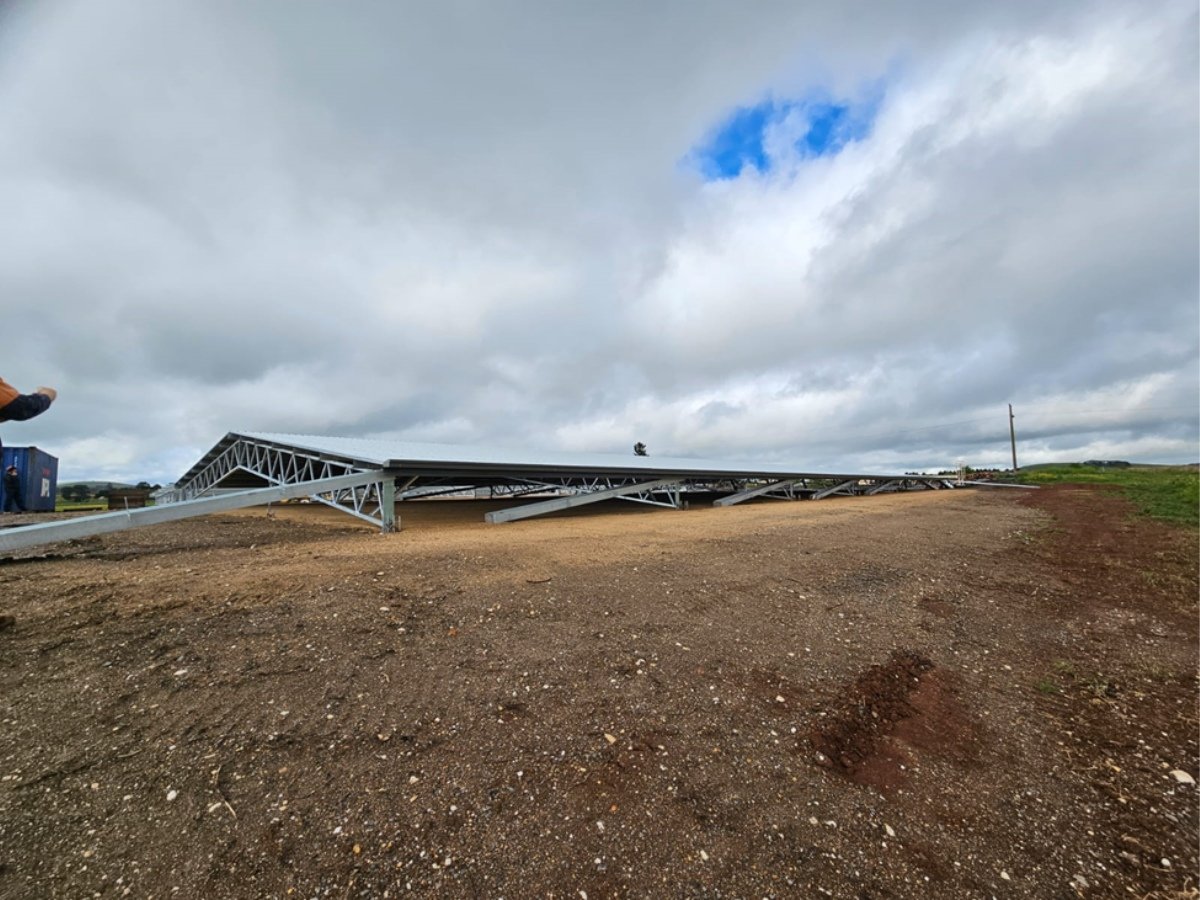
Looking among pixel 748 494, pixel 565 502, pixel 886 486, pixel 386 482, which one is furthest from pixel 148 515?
pixel 886 486

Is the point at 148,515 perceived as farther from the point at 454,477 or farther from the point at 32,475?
the point at 32,475

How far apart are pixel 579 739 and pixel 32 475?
93.2 feet

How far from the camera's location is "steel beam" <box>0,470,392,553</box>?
6357 millimetres

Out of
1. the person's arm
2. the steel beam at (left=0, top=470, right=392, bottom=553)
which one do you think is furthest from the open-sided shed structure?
the person's arm

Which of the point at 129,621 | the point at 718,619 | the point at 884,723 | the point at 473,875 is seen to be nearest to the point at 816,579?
the point at 718,619

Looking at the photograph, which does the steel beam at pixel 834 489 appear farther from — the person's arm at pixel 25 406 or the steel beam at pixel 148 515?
the person's arm at pixel 25 406

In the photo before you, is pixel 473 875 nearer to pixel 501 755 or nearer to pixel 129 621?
pixel 501 755

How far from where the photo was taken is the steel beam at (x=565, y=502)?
15.2m

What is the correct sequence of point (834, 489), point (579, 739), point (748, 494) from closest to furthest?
point (579, 739) < point (748, 494) < point (834, 489)

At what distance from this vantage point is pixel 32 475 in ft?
61.7

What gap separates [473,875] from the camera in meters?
2.37

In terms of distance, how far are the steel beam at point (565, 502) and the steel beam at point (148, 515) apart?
3869 mm

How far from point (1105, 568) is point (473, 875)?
39.8 feet

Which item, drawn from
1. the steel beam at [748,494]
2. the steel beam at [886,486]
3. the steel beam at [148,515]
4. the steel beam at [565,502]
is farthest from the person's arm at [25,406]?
the steel beam at [886,486]
